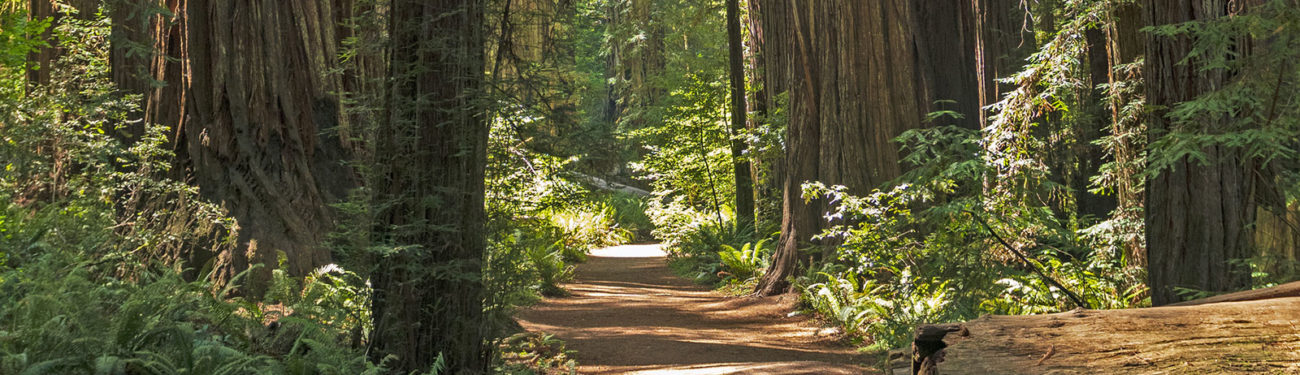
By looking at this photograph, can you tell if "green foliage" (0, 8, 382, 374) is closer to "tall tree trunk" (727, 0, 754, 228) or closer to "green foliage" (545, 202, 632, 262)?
"green foliage" (545, 202, 632, 262)

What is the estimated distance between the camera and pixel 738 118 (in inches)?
692

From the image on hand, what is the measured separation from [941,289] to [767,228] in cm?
814

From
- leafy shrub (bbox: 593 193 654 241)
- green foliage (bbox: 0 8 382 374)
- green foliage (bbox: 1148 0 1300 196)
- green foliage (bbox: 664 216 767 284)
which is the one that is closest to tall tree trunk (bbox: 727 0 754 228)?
green foliage (bbox: 664 216 767 284)

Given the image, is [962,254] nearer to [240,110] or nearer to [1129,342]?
[1129,342]

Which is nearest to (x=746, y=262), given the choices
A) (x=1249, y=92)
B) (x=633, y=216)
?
(x=1249, y=92)

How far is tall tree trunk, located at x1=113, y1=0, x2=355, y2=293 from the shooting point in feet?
24.9

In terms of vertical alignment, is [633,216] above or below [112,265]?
above

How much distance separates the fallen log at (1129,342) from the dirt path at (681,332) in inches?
115

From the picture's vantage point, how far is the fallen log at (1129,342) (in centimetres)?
308

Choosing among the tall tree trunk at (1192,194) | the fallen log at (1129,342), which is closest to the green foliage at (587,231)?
the tall tree trunk at (1192,194)

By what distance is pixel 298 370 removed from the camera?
4.66 m

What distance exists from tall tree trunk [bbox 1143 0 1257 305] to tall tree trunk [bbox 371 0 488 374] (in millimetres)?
3958

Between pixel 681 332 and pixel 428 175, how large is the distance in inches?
192

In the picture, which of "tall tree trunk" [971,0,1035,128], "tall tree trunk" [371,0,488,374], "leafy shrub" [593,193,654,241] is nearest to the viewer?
"tall tree trunk" [371,0,488,374]
